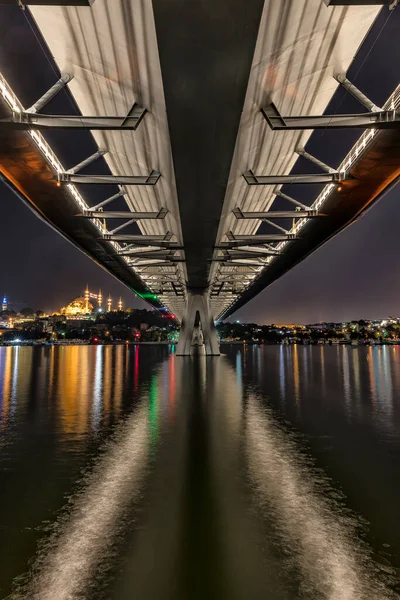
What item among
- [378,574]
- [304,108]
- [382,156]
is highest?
[304,108]

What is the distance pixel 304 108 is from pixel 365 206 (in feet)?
28.2

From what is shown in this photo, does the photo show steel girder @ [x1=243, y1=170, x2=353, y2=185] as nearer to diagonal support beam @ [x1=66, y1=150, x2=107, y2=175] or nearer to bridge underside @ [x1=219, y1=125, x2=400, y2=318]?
bridge underside @ [x1=219, y1=125, x2=400, y2=318]

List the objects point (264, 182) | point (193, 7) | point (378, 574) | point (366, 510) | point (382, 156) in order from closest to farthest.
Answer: point (378, 574) → point (366, 510) → point (193, 7) → point (382, 156) → point (264, 182)

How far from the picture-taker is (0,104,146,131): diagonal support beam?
11.2 metres

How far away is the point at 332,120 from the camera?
11250 mm

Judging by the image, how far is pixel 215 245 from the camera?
24953 mm

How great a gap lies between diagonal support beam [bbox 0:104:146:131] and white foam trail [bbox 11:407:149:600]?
8071 millimetres

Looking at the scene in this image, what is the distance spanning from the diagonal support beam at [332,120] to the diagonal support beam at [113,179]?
5.50 m

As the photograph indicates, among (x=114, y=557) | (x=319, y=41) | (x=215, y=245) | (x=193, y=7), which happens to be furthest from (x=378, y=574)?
(x=215, y=245)

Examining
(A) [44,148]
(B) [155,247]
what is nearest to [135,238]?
(B) [155,247]

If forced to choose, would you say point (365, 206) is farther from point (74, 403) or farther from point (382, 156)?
point (74, 403)

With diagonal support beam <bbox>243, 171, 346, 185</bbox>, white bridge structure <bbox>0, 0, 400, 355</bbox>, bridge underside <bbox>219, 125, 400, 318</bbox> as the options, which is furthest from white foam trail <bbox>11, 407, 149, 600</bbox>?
bridge underside <bbox>219, 125, 400, 318</bbox>

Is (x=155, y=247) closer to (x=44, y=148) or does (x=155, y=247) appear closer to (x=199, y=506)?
(x=44, y=148)

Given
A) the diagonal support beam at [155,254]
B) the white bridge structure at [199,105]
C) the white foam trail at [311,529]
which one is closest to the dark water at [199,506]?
the white foam trail at [311,529]
